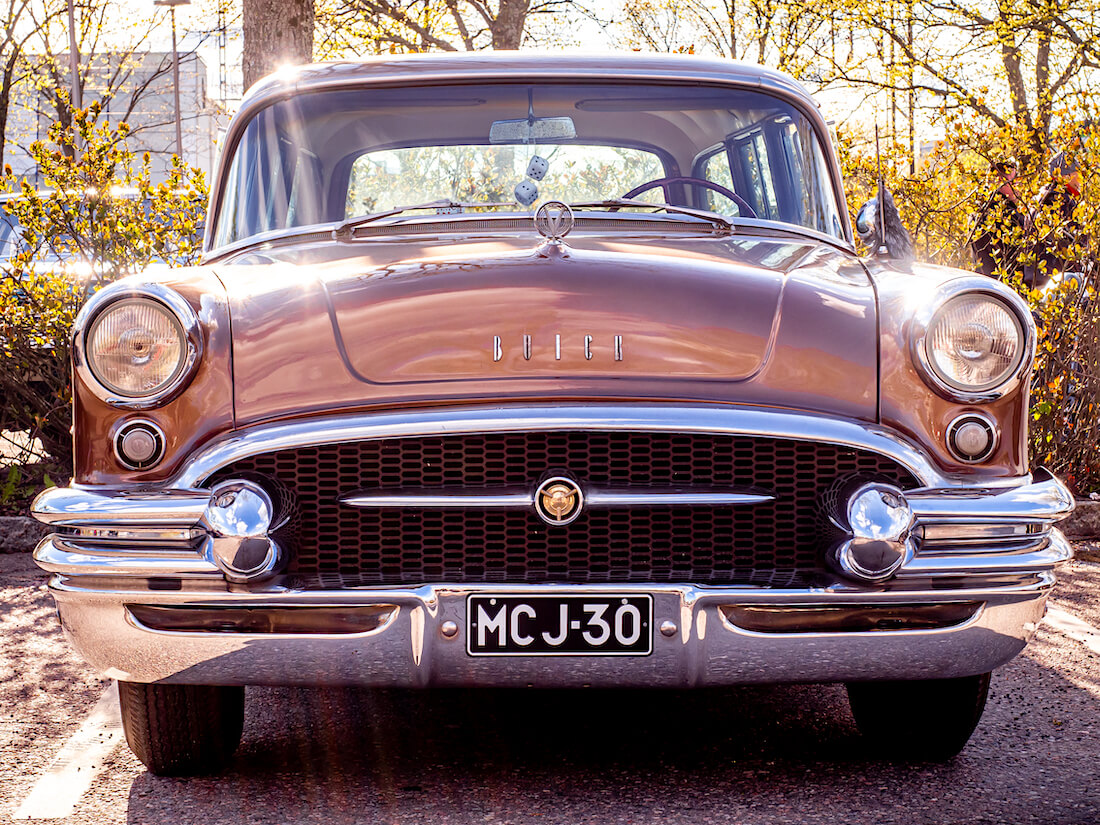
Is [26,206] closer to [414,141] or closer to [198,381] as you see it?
[414,141]

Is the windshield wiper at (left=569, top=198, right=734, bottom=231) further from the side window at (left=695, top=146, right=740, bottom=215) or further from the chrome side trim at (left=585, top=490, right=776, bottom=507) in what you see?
the chrome side trim at (left=585, top=490, right=776, bottom=507)

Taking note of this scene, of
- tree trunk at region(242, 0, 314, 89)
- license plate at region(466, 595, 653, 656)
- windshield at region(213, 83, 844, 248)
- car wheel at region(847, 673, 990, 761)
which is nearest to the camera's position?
license plate at region(466, 595, 653, 656)

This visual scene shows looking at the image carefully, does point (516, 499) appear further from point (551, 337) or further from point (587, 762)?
point (587, 762)

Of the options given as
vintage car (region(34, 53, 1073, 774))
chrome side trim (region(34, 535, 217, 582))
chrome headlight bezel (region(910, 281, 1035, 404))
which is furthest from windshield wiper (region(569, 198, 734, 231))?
chrome side trim (region(34, 535, 217, 582))

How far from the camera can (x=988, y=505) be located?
2.68 meters

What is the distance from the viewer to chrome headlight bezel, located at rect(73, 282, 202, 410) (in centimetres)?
270

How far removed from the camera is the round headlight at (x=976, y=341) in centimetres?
276

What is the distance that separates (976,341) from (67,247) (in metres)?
5.45

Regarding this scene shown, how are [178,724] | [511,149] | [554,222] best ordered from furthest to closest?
[511,149], [554,222], [178,724]

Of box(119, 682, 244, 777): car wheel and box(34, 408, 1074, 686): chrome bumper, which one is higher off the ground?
box(34, 408, 1074, 686): chrome bumper

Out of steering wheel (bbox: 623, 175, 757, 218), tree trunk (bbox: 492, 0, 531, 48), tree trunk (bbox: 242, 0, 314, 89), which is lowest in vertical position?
steering wheel (bbox: 623, 175, 757, 218)

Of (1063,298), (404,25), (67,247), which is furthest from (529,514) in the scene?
(404,25)

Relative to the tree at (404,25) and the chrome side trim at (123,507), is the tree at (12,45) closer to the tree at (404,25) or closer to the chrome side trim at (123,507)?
the tree at (404,25)

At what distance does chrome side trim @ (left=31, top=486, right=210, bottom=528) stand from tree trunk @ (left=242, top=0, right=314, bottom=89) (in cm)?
571
